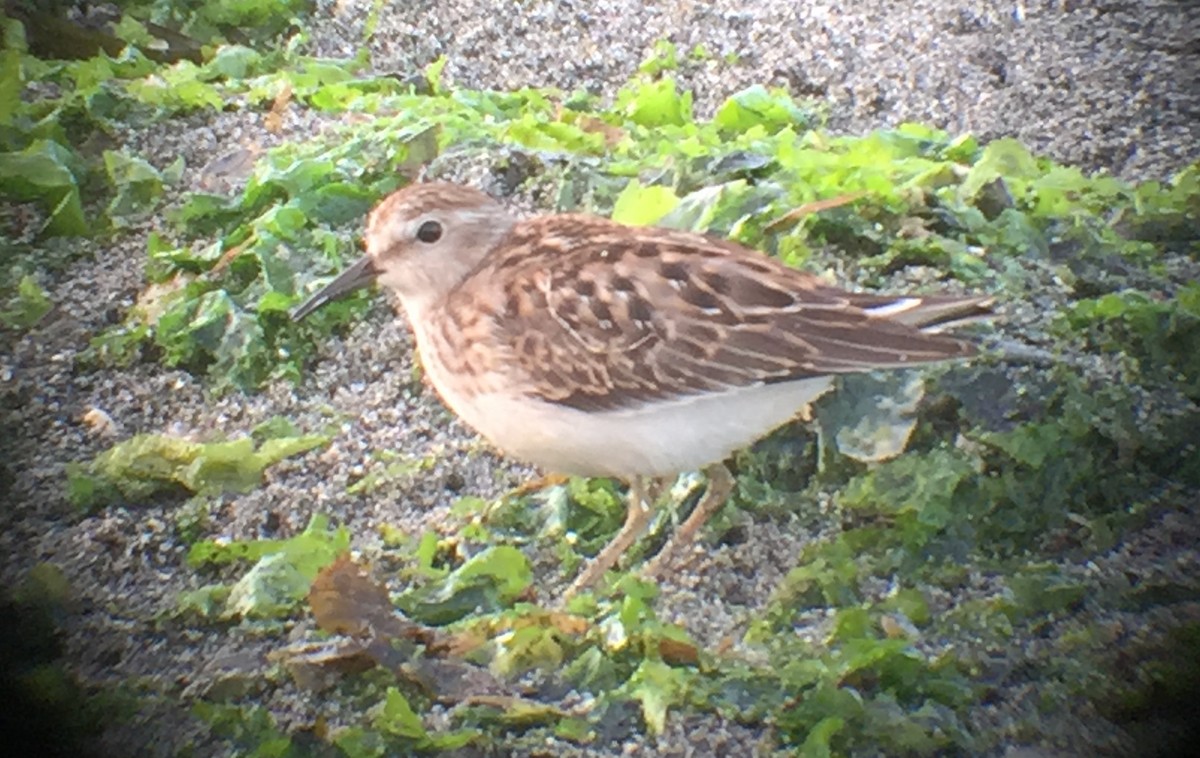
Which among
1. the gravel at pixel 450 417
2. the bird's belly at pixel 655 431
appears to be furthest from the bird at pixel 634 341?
the gravel at pixel 450 417

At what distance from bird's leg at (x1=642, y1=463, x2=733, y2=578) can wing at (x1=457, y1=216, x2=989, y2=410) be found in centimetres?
12

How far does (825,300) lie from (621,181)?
54 centimetres

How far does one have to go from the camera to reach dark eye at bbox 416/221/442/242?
177 cm

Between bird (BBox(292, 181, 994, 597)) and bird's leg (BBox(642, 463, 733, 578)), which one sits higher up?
bird (BBox(292, 181, 994, 597))

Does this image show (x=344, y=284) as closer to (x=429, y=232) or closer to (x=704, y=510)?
(x=429, y=232)

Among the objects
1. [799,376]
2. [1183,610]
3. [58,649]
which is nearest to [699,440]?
[799,376]

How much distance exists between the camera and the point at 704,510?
1.72 m

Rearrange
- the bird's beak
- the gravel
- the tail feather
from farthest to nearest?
the bird's beak → the tail feather → the gravel

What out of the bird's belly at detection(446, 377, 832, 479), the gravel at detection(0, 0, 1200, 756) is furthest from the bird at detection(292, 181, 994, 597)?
the gravel at detection(0, 0, 1200, 756)

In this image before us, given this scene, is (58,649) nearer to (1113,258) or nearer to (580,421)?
(580,421)

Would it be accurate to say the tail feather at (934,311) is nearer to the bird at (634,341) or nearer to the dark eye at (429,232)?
the bird at (634,341)

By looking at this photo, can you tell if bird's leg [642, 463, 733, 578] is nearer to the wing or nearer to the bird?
the bird

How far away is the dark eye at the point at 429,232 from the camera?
177 centimetres

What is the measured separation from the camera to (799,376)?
1.63m
